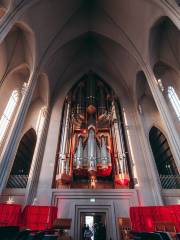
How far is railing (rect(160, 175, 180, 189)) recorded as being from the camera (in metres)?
8.34

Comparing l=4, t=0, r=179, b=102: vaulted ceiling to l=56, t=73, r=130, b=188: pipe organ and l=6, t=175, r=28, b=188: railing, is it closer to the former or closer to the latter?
l=56, t=73, r=130, b=188: pipe organ

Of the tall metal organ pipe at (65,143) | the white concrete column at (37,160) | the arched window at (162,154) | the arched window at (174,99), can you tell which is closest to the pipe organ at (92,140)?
the tall metal organ pipe at (65,143)

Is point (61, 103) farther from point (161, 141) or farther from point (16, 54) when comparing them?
point (161, 141)

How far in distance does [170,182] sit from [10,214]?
25.0 ft

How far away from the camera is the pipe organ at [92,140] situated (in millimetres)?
8547

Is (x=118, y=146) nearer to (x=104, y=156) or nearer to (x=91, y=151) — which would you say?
(x=104, y=156)

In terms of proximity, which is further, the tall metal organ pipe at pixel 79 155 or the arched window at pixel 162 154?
the arched window at pixel 162 154

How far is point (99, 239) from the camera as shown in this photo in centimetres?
696

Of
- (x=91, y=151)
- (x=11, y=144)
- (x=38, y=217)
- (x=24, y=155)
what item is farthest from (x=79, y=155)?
(x=24, y=155)

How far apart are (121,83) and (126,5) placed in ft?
18.0

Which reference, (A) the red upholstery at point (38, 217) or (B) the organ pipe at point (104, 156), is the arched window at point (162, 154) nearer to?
(B) the organ pipe at point (104, 156)

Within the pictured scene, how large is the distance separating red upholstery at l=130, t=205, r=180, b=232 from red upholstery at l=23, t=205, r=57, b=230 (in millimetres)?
3379

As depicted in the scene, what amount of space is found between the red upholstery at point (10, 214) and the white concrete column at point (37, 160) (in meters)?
0.87

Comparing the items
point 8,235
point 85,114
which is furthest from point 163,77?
point 8,235
